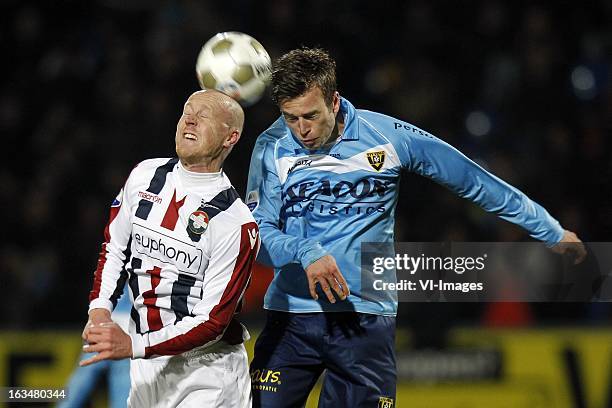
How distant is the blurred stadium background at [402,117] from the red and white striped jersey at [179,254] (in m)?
2.02

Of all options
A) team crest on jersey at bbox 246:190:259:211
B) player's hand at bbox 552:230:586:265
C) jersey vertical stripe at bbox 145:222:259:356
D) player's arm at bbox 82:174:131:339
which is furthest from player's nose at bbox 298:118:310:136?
player's hand at bbox 552:230:586:265

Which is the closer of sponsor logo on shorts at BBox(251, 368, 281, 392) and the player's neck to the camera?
the player's neck

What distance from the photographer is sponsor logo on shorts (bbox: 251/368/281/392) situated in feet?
12.0

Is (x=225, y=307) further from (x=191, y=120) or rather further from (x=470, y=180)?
(x=470, y=180)

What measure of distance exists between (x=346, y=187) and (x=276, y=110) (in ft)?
9.76

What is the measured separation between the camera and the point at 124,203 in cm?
329

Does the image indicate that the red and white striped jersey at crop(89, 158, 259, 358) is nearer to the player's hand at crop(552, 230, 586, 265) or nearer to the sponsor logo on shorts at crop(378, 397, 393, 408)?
the sponsor logo on shorts at crop(378, 397, 393, 408)

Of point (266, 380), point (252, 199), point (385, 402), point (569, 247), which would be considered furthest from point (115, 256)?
point (569, 247)

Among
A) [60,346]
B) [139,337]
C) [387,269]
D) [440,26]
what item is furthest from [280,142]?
[440,26]

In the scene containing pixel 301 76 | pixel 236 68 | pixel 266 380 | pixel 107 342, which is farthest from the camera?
pixel 236 68

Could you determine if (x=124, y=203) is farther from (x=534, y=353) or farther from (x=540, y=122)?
(x=540, y=122)

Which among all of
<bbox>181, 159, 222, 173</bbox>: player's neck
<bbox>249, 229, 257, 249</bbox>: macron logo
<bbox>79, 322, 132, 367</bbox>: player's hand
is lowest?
<bbox>79, 322, 132, 367</bbox>: player's hand

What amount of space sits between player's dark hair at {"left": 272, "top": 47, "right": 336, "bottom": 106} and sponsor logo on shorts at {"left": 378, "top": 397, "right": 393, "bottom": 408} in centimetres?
112

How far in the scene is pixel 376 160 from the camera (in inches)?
146
